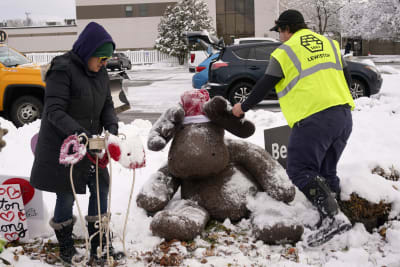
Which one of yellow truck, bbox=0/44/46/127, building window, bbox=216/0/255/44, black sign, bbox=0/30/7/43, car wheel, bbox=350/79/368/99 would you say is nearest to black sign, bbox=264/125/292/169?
yellow truck, bbox=0/44/46/127

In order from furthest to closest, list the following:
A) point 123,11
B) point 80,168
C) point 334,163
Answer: point 123,11, point 334,163, point 80,168

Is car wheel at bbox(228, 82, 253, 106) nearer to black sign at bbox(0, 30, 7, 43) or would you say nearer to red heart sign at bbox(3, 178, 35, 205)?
black sign at bbox(0, 30, 7, 43)

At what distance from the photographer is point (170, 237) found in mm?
3209

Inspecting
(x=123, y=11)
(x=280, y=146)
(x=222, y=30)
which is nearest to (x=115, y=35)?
(x=123, y=11)

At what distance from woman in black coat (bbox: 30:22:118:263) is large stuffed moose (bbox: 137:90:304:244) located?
2.05 feet

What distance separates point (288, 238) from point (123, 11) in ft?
126

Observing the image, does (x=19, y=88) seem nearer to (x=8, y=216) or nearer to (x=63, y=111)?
(x=8, y=216)

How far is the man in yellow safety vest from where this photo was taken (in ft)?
10.4

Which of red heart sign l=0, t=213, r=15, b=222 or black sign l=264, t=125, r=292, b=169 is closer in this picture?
red heart sign l=0, t=213, r=15, b=222

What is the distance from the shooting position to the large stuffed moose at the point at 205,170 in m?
3.44

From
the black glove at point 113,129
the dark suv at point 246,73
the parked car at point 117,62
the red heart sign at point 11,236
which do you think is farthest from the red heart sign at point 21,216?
the parked car at point 117,62

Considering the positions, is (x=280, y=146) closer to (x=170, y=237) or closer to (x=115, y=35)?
(x=170, y=237)

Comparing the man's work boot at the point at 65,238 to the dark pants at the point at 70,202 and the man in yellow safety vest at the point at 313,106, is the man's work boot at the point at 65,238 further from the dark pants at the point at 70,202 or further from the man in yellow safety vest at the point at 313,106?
the man in yellow safety vest at the point at 313,106

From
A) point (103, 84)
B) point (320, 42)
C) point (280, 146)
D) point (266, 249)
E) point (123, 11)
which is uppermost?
point (123, 11)
